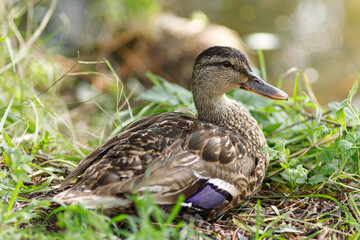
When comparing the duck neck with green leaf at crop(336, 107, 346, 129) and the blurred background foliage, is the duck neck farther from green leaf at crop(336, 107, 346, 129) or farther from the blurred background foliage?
the blurred background foliage

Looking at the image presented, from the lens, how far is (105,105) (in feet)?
21.4

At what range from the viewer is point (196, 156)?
2.92 metres

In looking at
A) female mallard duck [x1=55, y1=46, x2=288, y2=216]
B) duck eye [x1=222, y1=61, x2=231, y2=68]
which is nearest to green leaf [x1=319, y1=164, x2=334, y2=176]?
female mallard duck [x1=55, y1=46, x2=288, y2=216]

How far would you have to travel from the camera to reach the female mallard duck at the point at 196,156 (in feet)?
8.80

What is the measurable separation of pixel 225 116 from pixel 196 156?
2.47 ft

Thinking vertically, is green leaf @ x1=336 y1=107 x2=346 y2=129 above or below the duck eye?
below

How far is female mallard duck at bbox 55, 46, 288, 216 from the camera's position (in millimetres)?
2684

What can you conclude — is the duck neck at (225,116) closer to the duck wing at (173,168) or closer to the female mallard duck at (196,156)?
the female mallard duck at (196,156)

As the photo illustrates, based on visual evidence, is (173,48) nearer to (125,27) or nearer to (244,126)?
(125,27)

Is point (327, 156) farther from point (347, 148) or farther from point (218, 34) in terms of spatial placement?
point (218, 34)

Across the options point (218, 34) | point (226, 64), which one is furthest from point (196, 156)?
point (218, 34)

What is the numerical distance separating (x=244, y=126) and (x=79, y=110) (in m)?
3.63

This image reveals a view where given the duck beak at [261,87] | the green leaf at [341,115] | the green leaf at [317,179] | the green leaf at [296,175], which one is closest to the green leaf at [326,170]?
the green leaf at [317,179]

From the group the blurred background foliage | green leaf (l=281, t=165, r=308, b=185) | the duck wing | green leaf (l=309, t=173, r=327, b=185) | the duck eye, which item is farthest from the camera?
the blurred background foliage
